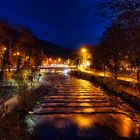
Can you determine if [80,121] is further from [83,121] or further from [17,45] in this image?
[17,45]

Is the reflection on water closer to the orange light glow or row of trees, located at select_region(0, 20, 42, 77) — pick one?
the orange light glow

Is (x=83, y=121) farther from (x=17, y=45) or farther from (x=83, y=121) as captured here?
(x=17, y=45)

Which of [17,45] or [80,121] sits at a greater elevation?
[17,45]

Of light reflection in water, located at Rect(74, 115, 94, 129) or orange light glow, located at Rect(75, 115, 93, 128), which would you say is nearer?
light reflection in water, located at Rect(74, 115, 94, 129)

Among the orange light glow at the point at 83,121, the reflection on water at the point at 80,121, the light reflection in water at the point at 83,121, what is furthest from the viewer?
the orange light glow at the point at 83,121

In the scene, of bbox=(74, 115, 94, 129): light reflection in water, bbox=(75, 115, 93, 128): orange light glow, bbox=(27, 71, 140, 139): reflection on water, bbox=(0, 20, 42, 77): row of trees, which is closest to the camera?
bbox=(27, 71, 140, 139): reflection on water

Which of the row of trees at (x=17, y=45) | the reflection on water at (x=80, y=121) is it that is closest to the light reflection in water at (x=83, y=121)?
the reflection on water at (x=80, y=121)

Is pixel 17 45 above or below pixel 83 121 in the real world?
above

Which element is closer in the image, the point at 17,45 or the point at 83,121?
the point at 83,121

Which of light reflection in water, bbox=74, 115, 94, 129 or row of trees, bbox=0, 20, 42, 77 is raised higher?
row of trees, bbox=0, 20, 42, 77

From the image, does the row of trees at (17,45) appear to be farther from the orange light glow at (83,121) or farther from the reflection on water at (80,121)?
the orange light glow at (83,121)

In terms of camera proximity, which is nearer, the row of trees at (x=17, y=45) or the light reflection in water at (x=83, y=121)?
the light reflection in water at (x=83, y=121)

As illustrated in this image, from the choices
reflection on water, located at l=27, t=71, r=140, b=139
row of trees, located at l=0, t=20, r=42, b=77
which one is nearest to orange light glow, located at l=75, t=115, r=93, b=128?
reflection on water, located at l=27, t=71, r=140, b=139

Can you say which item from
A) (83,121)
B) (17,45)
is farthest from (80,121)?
(17,45)
